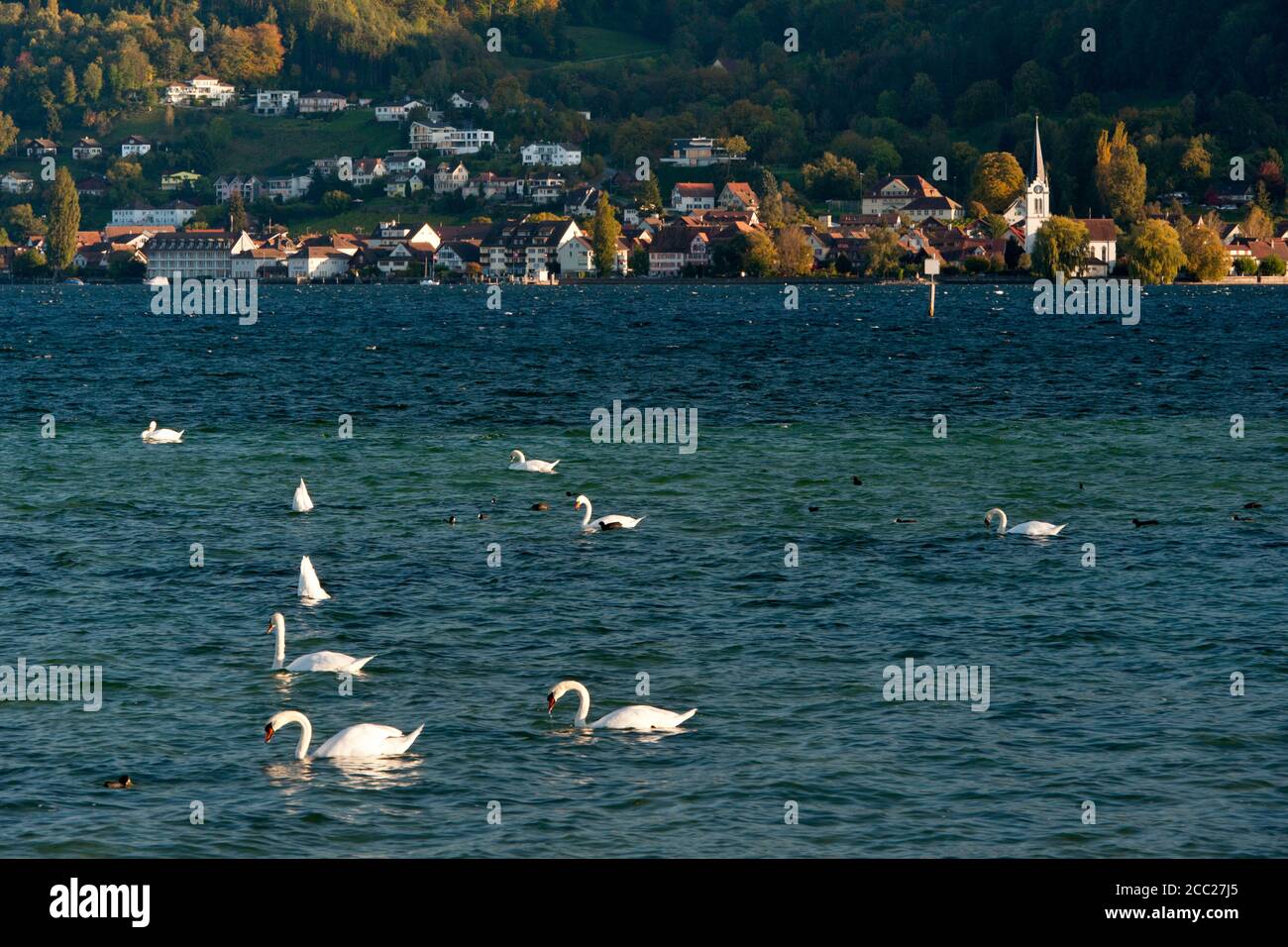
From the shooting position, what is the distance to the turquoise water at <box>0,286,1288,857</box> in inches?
814

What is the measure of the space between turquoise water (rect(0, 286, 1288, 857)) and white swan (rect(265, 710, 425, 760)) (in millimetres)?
269

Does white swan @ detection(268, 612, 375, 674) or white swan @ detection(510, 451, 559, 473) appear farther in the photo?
white swan @ detection(510, 451, 559, 473)

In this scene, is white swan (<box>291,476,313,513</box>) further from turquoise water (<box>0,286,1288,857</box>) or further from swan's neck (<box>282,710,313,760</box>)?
swan's neck (<box>282,710,313,760</box>)

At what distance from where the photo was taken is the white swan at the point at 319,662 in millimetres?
26703

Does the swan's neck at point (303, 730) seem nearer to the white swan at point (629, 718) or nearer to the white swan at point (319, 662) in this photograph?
the white swan at point (629, 718)

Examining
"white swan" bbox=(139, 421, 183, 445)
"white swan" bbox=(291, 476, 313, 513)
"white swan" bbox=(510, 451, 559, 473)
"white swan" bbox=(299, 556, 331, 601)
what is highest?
"white swan" bbox=(139, 421, 183, 445)

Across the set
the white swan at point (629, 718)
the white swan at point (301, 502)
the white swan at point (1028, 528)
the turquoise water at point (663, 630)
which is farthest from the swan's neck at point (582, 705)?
the white swan at point (301, 502)

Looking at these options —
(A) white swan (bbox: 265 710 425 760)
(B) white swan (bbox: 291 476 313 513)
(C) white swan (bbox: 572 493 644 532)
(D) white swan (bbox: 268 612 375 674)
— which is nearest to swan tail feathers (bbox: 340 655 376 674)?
(D) white swan (bbox: 268 612 375 674)

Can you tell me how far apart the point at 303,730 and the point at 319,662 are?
4236mm

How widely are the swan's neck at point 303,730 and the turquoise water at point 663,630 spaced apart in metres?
0.41

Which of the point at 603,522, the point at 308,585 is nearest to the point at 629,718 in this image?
the point at 308,585
